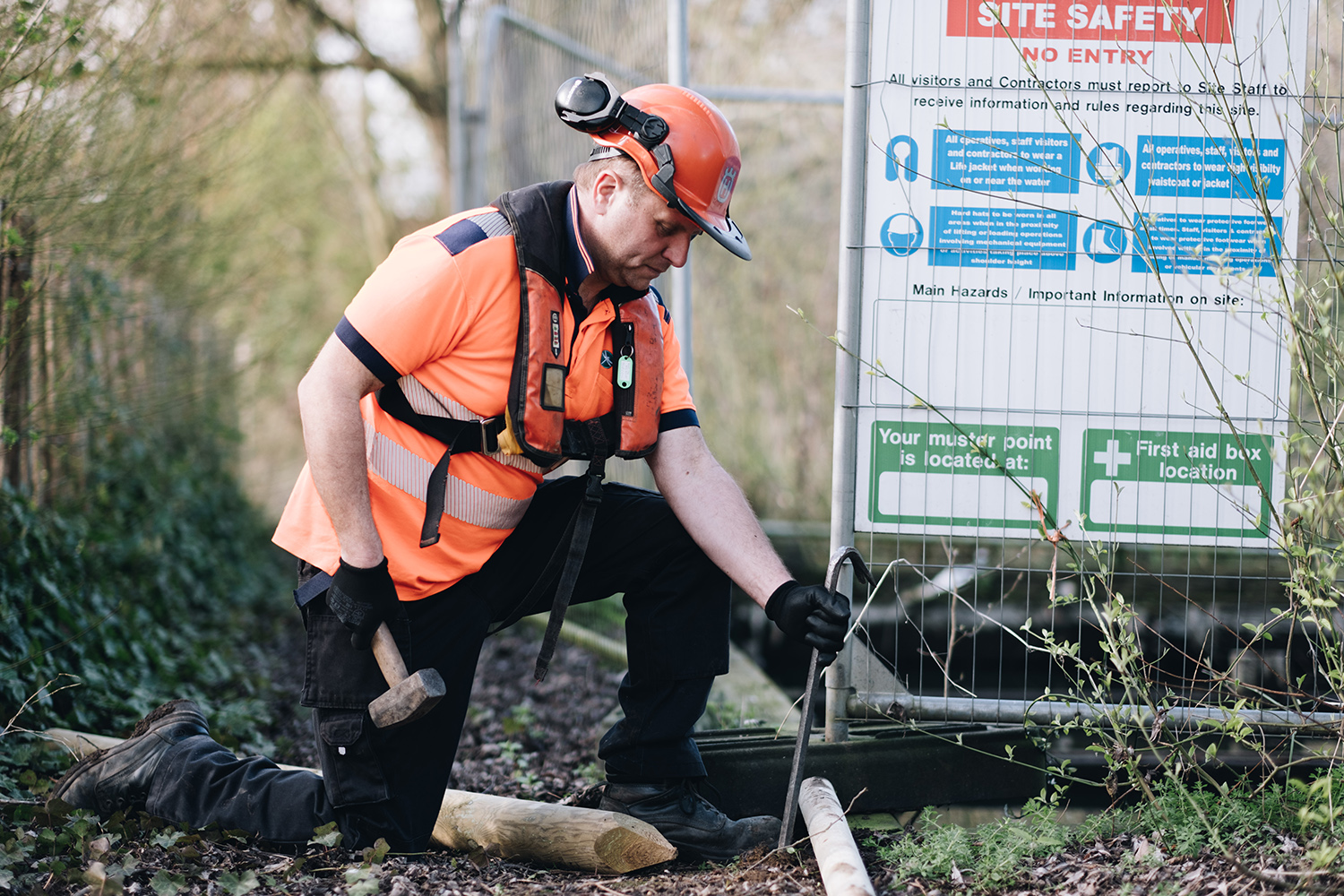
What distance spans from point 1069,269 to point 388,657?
2.14 m

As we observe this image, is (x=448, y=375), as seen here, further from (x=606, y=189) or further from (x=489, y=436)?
(x=606, y=189)

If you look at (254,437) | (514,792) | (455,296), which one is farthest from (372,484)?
(254,437)

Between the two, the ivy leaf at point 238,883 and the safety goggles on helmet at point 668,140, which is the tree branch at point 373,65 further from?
the ivy leaf at point 238,883

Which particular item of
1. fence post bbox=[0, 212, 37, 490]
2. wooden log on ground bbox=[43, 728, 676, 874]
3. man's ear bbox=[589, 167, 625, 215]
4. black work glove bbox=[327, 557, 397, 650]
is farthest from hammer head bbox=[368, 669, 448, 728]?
fence post bbox=[0, 212, 37, 490]

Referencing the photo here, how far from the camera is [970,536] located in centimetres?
→ 331

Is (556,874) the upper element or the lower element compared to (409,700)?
lower

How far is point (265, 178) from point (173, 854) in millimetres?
6908

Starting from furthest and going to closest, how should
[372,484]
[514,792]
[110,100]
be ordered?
[110,100] < [514,792] < [372,484]

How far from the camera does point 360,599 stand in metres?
2.80

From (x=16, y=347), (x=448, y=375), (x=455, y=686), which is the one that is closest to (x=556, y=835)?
(x=455, y=686)

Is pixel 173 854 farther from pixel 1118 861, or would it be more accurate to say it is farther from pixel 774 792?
pixel 1118 861

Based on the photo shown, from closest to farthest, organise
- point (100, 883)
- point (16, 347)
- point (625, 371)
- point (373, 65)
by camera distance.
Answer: point (100, 883) < point (625, 371) < point (16, 347) < point (373, 65)

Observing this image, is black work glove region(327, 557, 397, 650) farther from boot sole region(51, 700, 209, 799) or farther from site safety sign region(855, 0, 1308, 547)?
site safety sign region(855, 0, 1308, 547)

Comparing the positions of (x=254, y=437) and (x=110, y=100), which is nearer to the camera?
(x=110, y=100)
